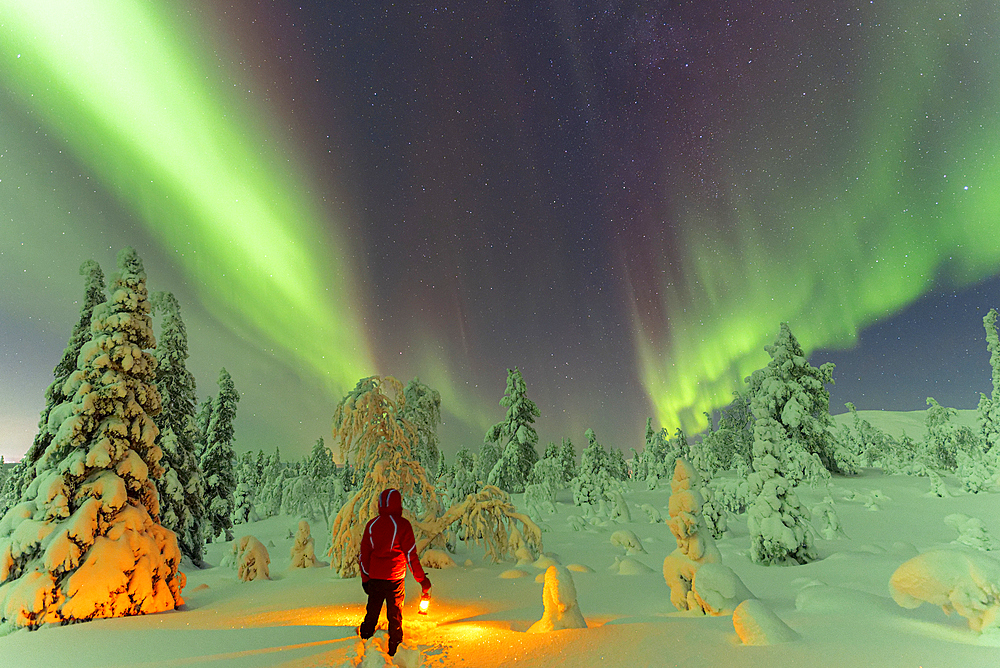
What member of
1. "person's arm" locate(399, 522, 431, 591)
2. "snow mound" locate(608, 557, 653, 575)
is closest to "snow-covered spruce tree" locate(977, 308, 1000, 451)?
"snow mound" locate(608, 557, 653, 575)

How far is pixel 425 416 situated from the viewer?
16906 millimetres

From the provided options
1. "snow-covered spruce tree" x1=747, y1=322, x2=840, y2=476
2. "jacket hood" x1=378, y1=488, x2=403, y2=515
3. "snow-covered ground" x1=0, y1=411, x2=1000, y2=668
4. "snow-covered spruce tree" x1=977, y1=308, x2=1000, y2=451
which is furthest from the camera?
"snow-covered spruce tree" x1=747, y1=322, x2=840, y2=476

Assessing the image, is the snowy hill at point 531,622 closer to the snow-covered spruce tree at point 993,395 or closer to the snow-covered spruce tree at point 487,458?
the snow-covered spruce tree at point 993,395

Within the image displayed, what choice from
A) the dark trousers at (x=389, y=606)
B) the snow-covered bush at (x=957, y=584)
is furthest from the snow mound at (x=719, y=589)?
the dark trousers at (x=389, y=606)

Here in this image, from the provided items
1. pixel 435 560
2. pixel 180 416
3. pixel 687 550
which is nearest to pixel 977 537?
pixel 687 550

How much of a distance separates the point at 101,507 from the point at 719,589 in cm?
1188

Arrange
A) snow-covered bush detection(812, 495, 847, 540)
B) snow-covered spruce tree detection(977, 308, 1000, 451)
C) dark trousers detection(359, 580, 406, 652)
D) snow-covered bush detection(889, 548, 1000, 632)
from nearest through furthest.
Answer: snow-covered bush detection(889, 548, 1000, 632), dark trousers detection(359, 580, 406, 652), snow-covered bush detection(812, 495, 847, 540), snow-covered spruce tree detection(977, 308, 1000, 451)

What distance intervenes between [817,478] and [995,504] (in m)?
6.84

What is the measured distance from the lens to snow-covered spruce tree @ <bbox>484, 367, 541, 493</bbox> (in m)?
37.2

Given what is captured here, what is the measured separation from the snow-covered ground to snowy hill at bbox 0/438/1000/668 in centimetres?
3

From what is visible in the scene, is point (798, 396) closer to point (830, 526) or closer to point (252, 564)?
point (830, 526)

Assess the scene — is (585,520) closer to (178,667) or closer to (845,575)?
(845,575)

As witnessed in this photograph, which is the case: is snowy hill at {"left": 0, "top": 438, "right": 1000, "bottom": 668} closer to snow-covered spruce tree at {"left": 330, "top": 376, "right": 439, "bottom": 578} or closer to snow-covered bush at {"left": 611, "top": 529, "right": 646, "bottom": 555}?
snow-covered bush at {"left": 611, "top": 529, "right": 646, "bottom": 555}

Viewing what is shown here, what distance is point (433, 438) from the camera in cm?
1662
